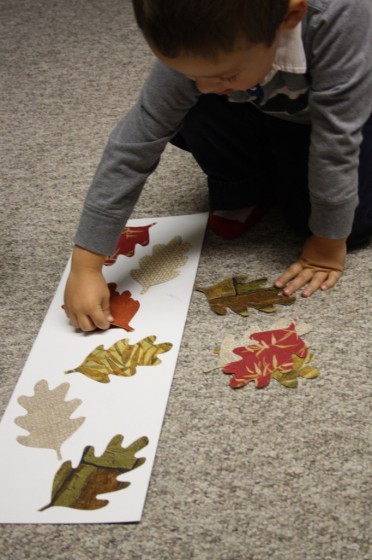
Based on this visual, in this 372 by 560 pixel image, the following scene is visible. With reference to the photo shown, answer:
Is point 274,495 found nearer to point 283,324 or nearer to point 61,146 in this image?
point 283,324

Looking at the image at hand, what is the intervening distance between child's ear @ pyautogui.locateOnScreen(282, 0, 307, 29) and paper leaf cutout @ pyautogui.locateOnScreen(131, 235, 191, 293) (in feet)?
1.19

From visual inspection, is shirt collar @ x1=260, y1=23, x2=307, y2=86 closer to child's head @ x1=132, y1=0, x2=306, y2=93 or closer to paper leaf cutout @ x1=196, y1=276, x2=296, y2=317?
child's head @ x1=132, y1=0, x2=306, y2=93

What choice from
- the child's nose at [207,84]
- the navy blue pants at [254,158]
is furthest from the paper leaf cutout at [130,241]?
the child's nose at [207,84]

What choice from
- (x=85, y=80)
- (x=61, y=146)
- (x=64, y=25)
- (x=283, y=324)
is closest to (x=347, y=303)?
(x=283, y=324)

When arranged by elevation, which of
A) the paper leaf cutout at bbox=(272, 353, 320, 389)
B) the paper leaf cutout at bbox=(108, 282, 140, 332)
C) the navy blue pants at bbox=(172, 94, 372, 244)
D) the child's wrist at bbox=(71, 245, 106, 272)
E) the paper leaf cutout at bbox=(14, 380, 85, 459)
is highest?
the navy blue pants at bbox=(172, 94, 372, 244)

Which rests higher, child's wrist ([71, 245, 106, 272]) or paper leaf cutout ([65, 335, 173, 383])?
child's wrist ([71, 245, 106, 272])

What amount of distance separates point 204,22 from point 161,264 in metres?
0.41

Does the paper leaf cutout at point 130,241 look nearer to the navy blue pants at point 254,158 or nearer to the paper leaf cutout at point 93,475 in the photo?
the navy blue pants at point 254,158

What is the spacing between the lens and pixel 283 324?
88cm

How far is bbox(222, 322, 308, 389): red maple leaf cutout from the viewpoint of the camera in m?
0.82

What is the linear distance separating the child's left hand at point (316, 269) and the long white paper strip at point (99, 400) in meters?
0.13

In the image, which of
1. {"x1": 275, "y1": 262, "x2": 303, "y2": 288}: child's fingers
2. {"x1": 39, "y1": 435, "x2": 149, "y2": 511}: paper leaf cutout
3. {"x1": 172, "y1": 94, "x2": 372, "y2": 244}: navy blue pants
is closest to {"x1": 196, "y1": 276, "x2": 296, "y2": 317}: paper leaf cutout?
{"x1": 275, "y1": 262, "x2": 303, "y2": 288}: child's fingers

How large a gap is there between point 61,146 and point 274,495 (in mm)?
788

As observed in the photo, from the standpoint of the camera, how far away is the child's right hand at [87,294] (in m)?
0.89
